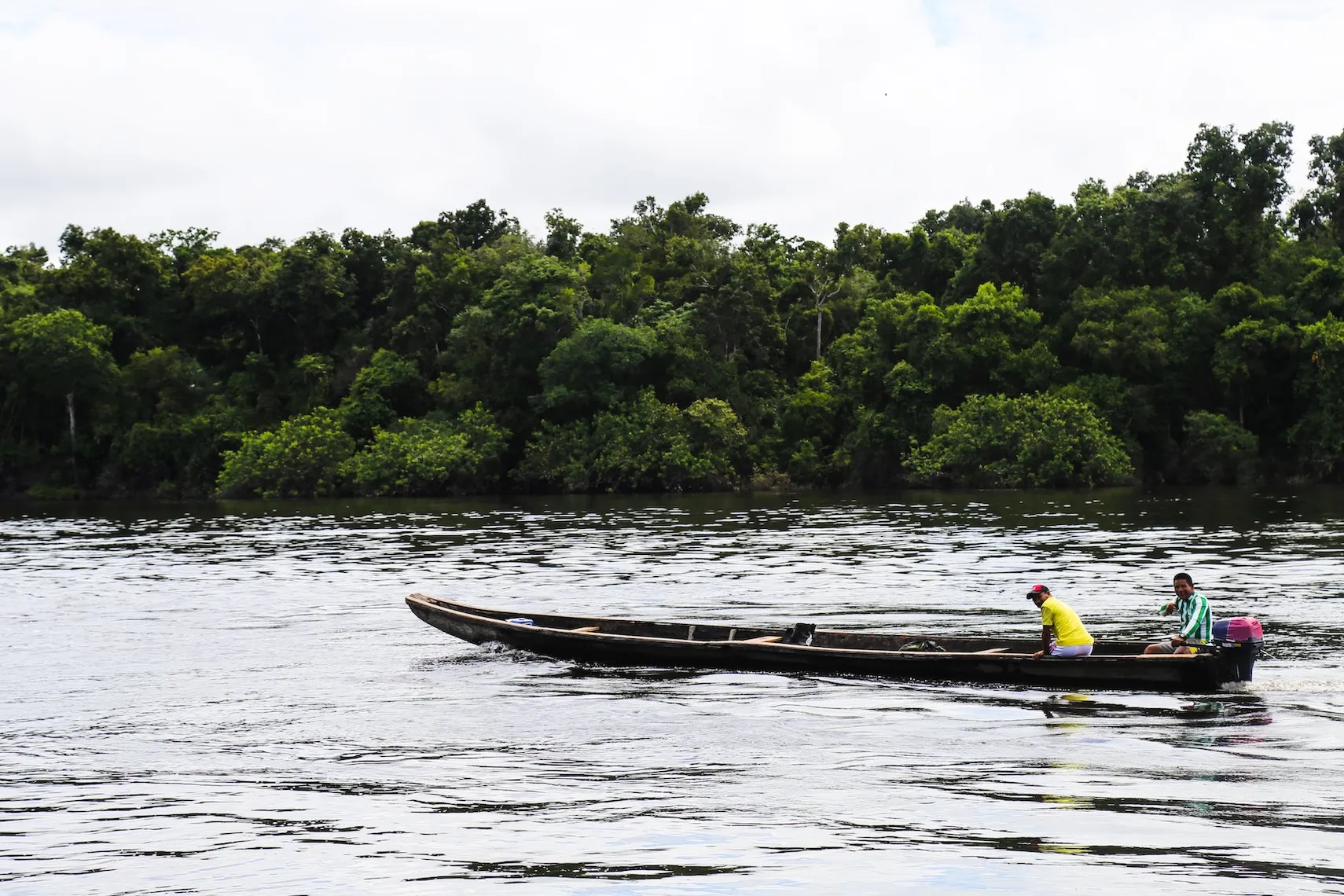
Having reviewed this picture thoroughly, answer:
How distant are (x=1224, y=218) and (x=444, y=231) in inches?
1460

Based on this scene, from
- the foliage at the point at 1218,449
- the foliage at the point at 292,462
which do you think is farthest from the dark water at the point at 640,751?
the foliage at the point at 292,462

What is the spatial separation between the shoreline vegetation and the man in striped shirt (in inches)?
1697

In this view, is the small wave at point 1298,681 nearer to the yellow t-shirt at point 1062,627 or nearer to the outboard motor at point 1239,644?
the outboard motor at point 1239,644

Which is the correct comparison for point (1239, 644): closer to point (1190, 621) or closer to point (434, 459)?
point (1190, 621)

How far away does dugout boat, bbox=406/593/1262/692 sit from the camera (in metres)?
16.0

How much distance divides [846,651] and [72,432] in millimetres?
62664

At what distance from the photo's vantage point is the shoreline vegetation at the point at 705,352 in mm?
60406

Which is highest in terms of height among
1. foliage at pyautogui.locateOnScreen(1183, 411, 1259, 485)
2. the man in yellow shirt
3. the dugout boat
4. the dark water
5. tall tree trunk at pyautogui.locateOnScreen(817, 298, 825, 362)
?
tall tree trunk at pyautogui.locateOnScreen(817, 298, 825, 362)

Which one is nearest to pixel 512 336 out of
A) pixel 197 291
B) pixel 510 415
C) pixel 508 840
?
pixel 510 415

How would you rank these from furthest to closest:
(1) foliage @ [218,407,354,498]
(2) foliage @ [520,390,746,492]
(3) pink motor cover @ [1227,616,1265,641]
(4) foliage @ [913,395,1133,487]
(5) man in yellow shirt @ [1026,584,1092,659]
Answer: (1) foliage @ [218,407,354,498] < (2) foliage @ [520,390,746,492] < (4) foliage @ [913,395,1133,487] < (5) man in yellow shirt @ [1026,584,1092,659] < (3) pink motor cover @ [1227,616,1265,641]

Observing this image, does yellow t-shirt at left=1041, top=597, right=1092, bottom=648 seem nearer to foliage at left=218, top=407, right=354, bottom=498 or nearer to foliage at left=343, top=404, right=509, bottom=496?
foliage at left=343, top=404, right=509, bottom=496

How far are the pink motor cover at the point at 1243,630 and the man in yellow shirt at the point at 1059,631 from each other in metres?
1.57

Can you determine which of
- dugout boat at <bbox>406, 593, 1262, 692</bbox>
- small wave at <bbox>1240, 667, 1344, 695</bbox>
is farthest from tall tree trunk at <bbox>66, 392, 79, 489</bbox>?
small wave at <bbox>1240, 667, 1344, 695</bbox>

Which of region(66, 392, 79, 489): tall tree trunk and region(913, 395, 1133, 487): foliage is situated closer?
region(913, 395, 1133, 487): foliage
